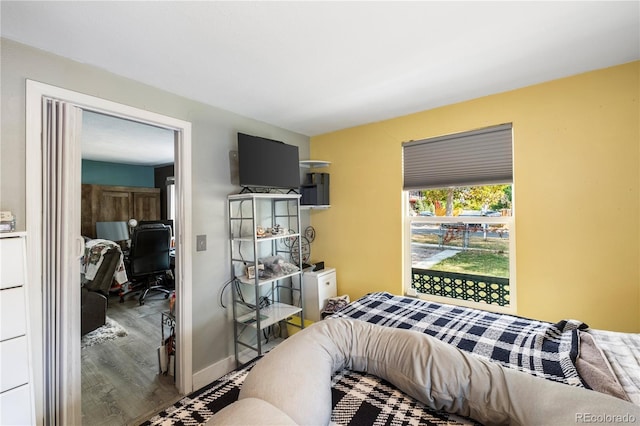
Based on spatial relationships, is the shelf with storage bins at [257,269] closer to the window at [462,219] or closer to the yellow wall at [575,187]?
the window at [462,219]

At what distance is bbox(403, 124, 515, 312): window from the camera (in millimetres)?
2186

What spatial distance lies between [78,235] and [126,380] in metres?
1.37

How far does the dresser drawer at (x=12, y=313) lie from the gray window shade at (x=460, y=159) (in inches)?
105

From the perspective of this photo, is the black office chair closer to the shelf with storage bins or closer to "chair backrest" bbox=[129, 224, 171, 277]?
"chair backrest" bbox=[129, 224, 171, 277]

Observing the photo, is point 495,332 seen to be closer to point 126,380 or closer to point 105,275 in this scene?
point 126,380

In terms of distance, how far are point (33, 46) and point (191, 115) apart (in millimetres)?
875

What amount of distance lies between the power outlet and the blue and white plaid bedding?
121cm

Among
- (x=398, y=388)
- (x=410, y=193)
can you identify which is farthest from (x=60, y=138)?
(x=410, y=193)

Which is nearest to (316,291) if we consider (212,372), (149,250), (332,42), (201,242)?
(212,372)

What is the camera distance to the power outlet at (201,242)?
7.09 feet

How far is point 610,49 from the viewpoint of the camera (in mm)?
1562

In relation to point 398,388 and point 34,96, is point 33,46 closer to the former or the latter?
point 34,96

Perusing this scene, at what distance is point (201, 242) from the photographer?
7.16 ft

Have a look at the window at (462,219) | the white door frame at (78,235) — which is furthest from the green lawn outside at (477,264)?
the white door frame at (78,235)
